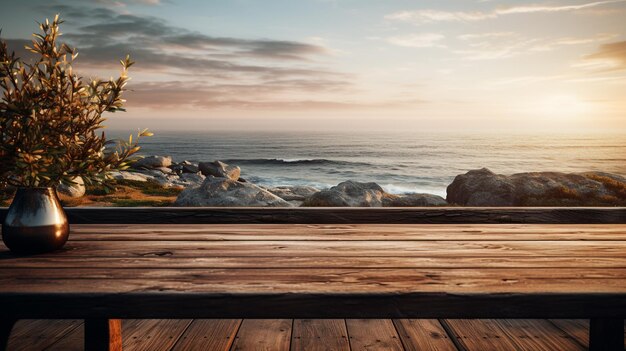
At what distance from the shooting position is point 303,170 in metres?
33.1

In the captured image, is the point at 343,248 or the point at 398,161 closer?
the point at 343,248

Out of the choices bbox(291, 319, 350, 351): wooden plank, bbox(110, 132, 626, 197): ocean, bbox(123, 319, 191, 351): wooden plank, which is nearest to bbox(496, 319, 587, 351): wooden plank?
bbox(291, 319, 350, 351): wooden plank

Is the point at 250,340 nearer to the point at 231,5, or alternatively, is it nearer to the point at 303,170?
the point at 231,5

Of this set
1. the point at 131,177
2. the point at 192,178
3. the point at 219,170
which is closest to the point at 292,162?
the point at 219,170

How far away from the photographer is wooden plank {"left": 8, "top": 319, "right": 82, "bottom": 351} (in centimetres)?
242

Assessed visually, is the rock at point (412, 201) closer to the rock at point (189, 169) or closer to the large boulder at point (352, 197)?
the large boulder at point (352, 197)

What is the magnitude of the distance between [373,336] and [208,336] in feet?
3.29

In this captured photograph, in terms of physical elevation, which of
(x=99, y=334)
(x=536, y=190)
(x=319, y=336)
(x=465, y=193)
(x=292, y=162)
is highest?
(x=99, y=334)

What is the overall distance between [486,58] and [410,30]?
16578mm

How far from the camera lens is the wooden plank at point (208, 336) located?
2.38 m

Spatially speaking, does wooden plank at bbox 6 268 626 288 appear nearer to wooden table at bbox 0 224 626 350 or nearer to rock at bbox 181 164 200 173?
wooden table at bbox 0 224 626 350

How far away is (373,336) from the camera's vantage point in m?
2.51

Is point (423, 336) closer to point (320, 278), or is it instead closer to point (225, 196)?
point (320, 278)

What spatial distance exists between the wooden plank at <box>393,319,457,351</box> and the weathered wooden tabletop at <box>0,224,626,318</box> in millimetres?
861
